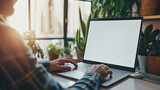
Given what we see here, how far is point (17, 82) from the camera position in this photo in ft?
1.43

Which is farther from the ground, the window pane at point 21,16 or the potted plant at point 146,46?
the window pane at point 21,16

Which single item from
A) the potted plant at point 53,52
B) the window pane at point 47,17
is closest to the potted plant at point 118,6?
the potted plant at point 53,52

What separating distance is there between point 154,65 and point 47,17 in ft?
5.87

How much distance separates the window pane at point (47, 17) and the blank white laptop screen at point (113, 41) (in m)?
1.18

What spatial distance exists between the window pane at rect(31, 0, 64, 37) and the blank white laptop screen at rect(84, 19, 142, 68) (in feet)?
3.87

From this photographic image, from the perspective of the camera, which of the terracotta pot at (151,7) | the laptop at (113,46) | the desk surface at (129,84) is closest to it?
the desk surface at (129,84)

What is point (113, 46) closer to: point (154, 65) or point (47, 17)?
point (154, 65)

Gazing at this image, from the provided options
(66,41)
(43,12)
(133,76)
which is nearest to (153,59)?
(133,76)

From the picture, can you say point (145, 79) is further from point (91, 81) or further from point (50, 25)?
point (50, 25)

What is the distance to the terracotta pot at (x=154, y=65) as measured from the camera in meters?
0.91

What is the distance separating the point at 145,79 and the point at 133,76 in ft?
0.21

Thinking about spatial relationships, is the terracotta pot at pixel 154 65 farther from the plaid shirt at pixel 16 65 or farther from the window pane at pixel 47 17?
the window pane at pixel 47 17

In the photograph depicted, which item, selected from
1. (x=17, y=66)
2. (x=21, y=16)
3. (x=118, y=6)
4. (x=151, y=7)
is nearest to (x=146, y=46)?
(x=151, y=7)

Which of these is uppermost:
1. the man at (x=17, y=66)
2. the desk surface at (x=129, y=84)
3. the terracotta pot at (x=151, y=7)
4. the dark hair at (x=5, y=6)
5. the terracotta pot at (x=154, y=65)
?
the terracotta pot at (x=151, y=7)
